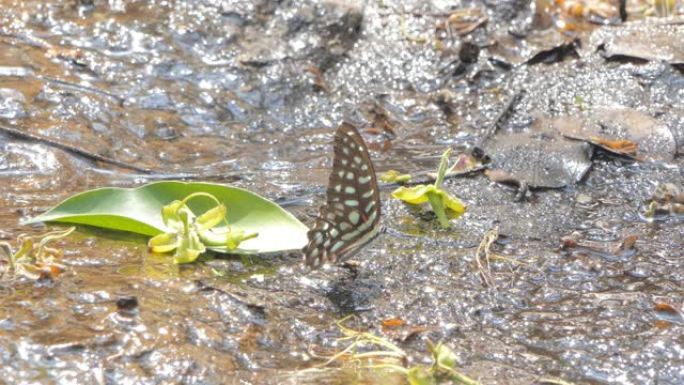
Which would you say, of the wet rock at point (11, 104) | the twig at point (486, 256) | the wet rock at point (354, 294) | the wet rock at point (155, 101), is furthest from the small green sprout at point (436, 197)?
the wet rock at point (11, 104)

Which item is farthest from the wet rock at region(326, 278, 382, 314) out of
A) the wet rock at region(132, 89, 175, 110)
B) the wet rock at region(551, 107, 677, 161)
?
the wet rock at region(132, 89, 175, 110)

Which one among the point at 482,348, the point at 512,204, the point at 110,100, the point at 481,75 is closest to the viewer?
the point at 482,348

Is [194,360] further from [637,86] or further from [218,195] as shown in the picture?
[637,86]

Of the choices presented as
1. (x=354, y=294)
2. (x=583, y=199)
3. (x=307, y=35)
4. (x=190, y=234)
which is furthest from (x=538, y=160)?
(x=190, y=234)

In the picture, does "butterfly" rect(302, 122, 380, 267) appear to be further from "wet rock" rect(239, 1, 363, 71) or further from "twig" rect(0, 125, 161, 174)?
"wet rock" rect(239, 1, 363, 71)

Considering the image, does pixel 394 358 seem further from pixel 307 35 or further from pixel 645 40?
pixel 645 40

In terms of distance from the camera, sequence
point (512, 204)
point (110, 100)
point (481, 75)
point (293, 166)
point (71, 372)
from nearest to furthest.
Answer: point (71, 372)
point (512, 204)
point (293, 166)
point (110, 100)
point (481, 75)

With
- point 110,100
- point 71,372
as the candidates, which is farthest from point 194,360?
point 110,100
